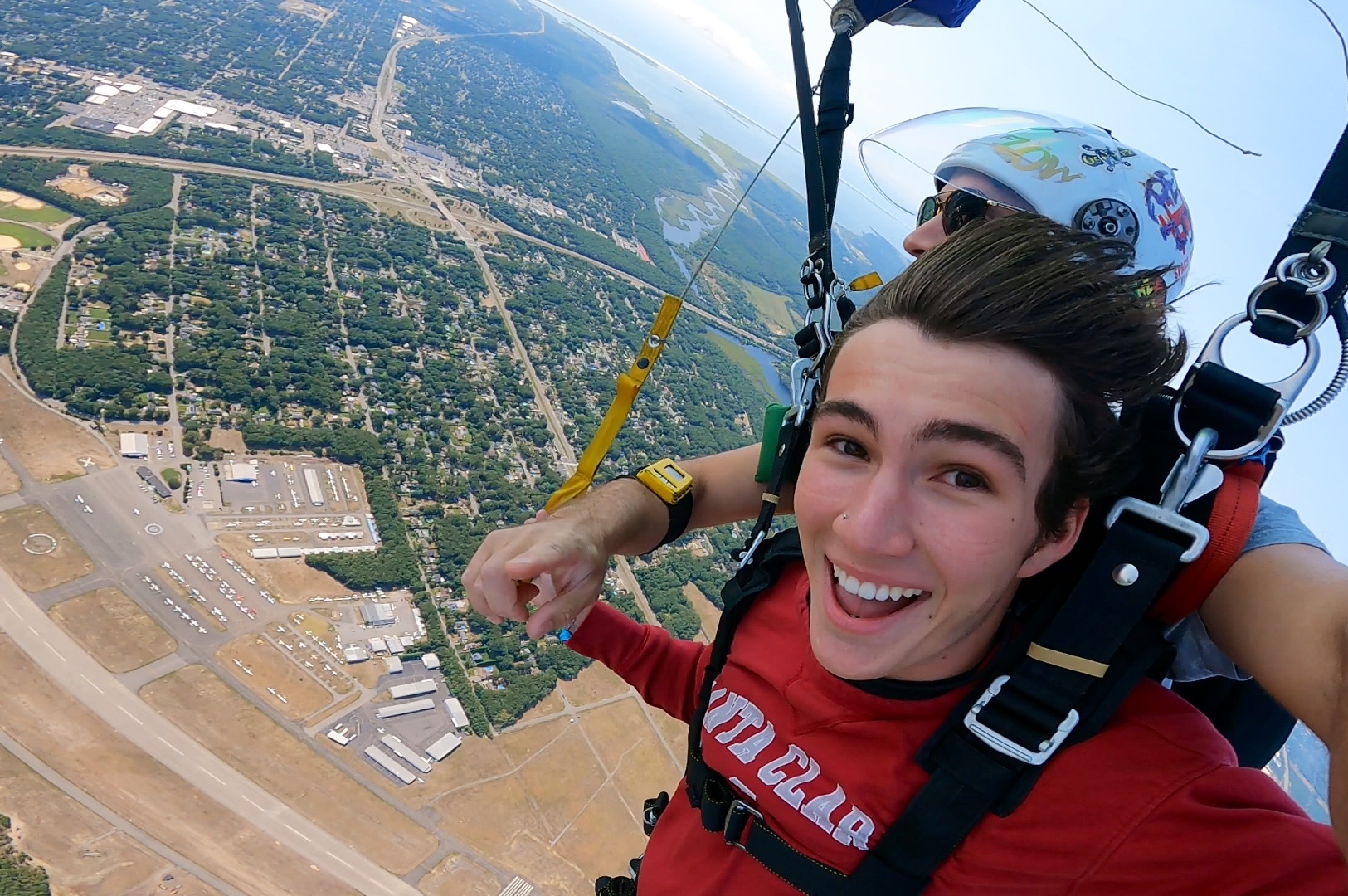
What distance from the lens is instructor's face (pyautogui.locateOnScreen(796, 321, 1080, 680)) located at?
764 millimetres

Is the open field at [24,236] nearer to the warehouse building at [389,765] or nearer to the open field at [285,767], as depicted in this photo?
the open field at [285,767]

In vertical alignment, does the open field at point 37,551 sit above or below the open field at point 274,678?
below

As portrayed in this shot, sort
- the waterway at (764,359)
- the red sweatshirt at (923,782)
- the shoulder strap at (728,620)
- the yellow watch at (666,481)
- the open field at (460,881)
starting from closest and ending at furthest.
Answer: the red sweatshirt at (923,782) < the shoulder strap at (728,620) < the yellow watch at (666,481) < the open field at (460,881) < the waterway at (764,359)

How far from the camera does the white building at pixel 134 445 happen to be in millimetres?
13094

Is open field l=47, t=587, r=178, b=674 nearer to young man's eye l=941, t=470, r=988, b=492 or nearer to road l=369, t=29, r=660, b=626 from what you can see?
road l=369, t=29, r=660, b=626

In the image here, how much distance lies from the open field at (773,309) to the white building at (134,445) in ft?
70.0

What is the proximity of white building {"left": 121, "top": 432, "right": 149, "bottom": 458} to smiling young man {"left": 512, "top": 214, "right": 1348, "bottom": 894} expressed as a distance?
52.2 feet

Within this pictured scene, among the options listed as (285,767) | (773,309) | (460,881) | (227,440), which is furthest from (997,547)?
(773,309)

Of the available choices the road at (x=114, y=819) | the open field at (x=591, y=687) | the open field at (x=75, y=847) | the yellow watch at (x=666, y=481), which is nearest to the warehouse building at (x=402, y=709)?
the open field at (x=591, y=687)

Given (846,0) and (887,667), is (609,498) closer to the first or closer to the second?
(887,667)

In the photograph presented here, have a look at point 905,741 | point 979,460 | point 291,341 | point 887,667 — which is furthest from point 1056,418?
point 291,341

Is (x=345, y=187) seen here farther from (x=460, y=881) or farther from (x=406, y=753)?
(x=460, y=881)

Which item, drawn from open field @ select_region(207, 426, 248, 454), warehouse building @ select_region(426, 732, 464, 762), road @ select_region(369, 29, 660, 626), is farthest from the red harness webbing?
open field @ select_region(207, 426, 248, 454)

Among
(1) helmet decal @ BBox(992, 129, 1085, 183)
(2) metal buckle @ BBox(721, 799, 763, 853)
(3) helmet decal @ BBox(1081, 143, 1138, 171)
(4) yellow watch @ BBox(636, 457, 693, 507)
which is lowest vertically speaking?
(2) metal buckle @ BBox(721, 799, 763, 853)
